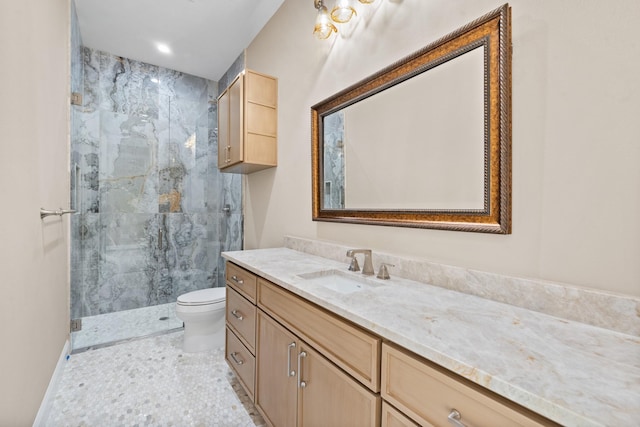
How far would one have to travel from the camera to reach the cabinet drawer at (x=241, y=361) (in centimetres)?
154

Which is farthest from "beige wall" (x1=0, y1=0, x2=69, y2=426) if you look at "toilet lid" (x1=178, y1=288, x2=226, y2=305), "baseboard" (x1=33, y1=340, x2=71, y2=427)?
"toilet lid" (x1=178, y1=288, x2=226, y2=305)

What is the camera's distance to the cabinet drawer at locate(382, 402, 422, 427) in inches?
27.0

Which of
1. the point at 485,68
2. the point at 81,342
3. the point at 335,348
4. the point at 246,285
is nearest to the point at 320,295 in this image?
the point at 335,348

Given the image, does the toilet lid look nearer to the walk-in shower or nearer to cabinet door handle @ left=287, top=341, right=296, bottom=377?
the walk-in shower

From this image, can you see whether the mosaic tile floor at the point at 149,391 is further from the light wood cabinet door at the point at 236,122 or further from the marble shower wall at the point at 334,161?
the light wood cabinet door at the point at 236,122

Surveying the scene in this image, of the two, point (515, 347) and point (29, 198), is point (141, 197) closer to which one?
point (29, 198)

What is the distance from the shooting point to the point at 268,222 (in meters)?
2.55

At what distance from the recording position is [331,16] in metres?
1.61

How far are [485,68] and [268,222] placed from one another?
197 cm

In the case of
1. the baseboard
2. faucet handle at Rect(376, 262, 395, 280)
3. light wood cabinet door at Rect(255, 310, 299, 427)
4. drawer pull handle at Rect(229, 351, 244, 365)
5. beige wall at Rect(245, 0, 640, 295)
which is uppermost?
beige wall at Rect(245, 0, 640, 295)

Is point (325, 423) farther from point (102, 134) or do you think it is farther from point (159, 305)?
point (102, 134)

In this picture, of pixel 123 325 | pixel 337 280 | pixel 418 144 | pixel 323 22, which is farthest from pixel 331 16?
pixel 123 325

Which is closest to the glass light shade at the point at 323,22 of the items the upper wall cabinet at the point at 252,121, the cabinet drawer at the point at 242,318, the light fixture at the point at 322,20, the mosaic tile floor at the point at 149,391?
the light fixture at the point at 322,20

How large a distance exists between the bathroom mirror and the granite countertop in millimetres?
320
